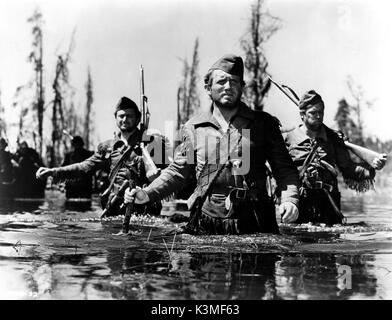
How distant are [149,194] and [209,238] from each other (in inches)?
27.6

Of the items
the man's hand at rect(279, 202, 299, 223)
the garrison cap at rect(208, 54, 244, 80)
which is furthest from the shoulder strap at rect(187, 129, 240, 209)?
the man's hand at rect(279, 202, 299, 223)

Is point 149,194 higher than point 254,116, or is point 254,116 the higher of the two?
point 254,116

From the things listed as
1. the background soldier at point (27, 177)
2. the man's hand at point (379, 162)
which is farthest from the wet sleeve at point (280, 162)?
the background soldier at point (27, 177)

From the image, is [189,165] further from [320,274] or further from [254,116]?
[320,274]

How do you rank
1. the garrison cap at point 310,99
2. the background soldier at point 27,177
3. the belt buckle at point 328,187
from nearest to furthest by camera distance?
the garrison cap at point 310,99 < the belt buckle at point 328,187 < the background soldier at point 27,177

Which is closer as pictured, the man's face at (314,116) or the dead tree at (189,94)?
the man's face at (314,116)

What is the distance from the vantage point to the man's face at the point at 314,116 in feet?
36.7

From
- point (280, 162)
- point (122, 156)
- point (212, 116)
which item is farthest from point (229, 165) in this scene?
point (122, 156)

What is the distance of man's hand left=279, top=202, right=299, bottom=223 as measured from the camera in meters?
6.58

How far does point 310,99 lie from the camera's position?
11.1 m

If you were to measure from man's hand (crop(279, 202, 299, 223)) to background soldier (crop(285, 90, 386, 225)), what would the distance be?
4.57 metres

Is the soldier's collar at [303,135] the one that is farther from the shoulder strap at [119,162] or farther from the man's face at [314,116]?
the shoulder strap at [119,162]
